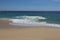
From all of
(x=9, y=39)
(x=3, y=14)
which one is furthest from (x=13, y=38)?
(x=3, y=14)

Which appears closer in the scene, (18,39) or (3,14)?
(18,39)

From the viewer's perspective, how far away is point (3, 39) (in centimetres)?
229

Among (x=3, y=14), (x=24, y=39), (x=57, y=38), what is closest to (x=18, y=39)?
(x=24, y=39)

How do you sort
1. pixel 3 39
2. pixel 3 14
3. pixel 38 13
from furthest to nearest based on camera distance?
1. pixel 38 13
2. pixel 3 14
3. pixel 3 39

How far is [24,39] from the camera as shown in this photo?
2.31 m

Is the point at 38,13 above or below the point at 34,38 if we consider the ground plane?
above

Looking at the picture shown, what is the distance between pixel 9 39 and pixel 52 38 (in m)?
0.67

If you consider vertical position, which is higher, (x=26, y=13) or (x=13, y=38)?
(x=26, y=13)

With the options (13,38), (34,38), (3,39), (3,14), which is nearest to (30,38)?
(34,38)

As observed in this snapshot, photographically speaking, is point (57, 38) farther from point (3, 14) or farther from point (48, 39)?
point (3, 14)

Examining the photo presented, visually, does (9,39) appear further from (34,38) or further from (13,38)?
(34,38)

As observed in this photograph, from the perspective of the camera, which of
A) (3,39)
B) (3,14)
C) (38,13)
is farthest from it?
(38,13)

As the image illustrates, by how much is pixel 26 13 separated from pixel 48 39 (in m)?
7.38

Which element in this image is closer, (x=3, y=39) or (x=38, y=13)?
(x=3, y=39)
